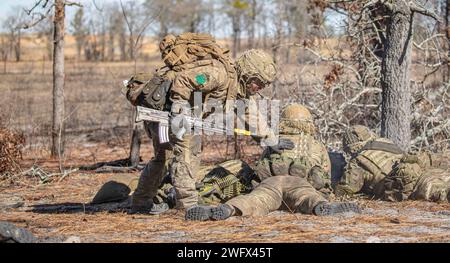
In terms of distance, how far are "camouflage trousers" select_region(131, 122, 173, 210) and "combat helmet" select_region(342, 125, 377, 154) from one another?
7.38 ft

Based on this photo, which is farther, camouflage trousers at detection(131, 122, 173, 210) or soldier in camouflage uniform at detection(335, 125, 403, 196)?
soldier in camouflage uniform at detection(335, 125, 403, 196)

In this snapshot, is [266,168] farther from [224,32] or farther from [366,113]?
[224,32]

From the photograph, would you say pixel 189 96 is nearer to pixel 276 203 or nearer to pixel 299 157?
pixel 276 203

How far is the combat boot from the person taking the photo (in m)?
6.40

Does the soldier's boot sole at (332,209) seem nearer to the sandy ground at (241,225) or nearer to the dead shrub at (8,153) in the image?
the sandy ground at (241,225)

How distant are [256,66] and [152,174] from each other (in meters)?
1.46

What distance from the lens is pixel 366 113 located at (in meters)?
11.5

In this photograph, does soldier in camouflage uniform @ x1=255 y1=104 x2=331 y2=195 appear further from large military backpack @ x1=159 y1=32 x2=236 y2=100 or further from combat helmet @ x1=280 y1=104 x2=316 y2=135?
large military backpack @ x1=159 y1=32 x2=236 y2=100

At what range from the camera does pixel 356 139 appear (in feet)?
27.8

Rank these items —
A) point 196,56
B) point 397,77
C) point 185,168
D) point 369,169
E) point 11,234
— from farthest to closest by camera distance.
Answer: point 397,77 → point 369,169 → point 196,56 → point 185,168 → point 11,234

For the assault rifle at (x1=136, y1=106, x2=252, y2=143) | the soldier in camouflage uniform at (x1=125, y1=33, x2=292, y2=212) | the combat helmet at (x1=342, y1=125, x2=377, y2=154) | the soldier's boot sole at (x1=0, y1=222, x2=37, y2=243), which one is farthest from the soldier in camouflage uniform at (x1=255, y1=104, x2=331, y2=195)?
the soldier's boot sole at (x1=0, y1=222, x2=37, y2=243)

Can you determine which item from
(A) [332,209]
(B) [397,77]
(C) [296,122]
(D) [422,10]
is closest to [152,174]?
(C) [296,122]

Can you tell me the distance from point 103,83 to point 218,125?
22004mm
